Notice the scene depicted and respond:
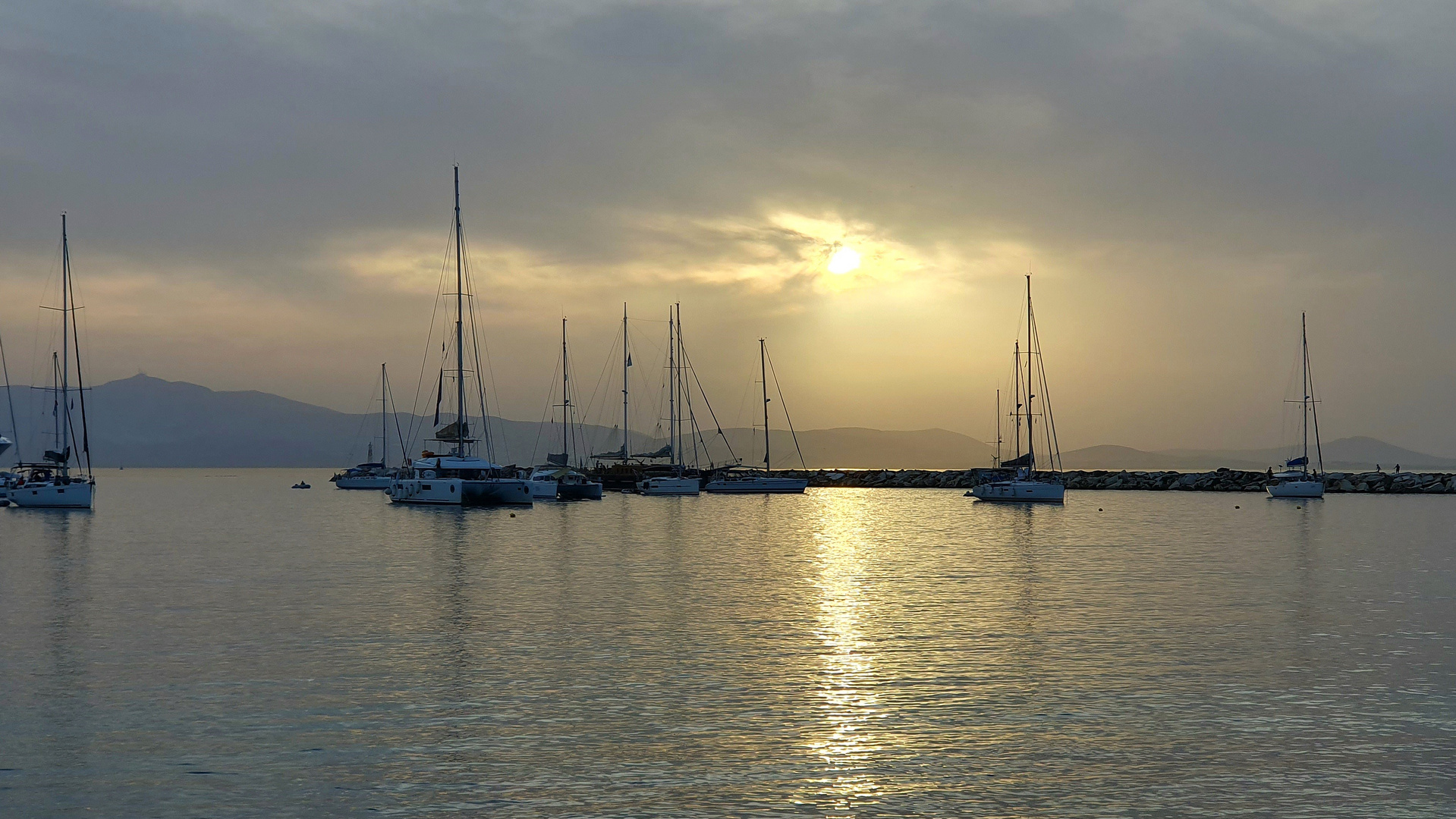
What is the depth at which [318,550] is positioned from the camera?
2076 inches

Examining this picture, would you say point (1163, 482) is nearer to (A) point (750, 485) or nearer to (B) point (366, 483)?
(A) point (750, 485)

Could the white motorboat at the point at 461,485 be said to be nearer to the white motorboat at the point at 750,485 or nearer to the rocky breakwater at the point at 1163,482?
the white motorboat at the point at 750,485

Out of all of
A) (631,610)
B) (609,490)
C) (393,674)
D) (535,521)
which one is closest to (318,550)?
(535,521)

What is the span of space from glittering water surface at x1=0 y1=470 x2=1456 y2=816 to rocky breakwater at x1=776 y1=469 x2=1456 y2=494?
80283mm

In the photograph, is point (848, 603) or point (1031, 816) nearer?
point (1031, 816)

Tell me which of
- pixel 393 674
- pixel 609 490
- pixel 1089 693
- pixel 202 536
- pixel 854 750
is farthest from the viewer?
pixel 609 490

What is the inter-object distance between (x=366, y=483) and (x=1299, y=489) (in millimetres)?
122659

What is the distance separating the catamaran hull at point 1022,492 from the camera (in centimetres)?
10319

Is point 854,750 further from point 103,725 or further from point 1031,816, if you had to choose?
point 103,725

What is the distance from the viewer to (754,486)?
428 feet

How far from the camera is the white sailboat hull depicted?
121m

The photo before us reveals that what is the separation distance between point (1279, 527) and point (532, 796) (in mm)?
67866

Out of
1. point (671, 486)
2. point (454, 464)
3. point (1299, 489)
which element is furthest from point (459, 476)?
point (1299, 489)

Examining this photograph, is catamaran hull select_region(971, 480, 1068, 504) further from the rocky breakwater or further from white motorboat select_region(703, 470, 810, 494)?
white motorboat select_region(703, 470, 810, 494)
